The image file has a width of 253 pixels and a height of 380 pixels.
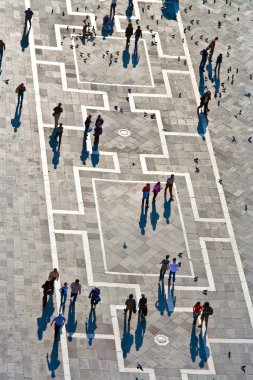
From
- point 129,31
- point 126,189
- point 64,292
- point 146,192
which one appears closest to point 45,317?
point 64,292

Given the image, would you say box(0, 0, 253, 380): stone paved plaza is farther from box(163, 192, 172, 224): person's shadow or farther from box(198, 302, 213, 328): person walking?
box(198, 302, 213, 328): person walking

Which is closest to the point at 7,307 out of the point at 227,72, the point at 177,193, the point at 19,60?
the point at 177,193

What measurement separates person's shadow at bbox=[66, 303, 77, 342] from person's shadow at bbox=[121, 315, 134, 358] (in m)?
3.23

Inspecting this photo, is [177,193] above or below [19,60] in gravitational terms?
below

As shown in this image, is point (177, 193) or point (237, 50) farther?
point (237, 50)

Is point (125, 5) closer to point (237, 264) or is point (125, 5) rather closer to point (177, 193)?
point (177, 193)

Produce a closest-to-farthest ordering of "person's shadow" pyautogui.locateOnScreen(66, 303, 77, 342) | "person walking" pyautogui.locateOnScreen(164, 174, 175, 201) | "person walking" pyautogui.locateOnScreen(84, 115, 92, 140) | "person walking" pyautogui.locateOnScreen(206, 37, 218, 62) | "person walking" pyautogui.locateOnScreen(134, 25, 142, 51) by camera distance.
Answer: "person's shadow" pyautogui.locateOnScreen(66, 303, 77, 342) → "person walking" pyautogui.locateOnScreen(164, 174, 175, 201) → "person walking" pyautogui.locateOnScreen(84, 115, 92, 140) → "person walking" pyautogui.locateOnScreen(134, 25, 142, 51) → "person walking" pyautogui.locateOnScreen(206, 37, 218, 62)

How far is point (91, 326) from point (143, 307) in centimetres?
357

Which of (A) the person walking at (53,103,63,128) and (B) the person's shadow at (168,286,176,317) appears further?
(A) the person walking at (53,103,63,128)

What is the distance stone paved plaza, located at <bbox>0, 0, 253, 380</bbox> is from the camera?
82.6 metres

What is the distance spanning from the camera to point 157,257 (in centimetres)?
8888

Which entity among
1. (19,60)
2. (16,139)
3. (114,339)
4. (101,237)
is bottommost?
(114,339)

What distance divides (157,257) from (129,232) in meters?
2.95

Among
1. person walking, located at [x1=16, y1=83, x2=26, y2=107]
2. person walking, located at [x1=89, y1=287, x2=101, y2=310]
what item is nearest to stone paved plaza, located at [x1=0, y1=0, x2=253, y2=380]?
person walking, located at [x1=16, y1=83, x2=26, y2=107]
